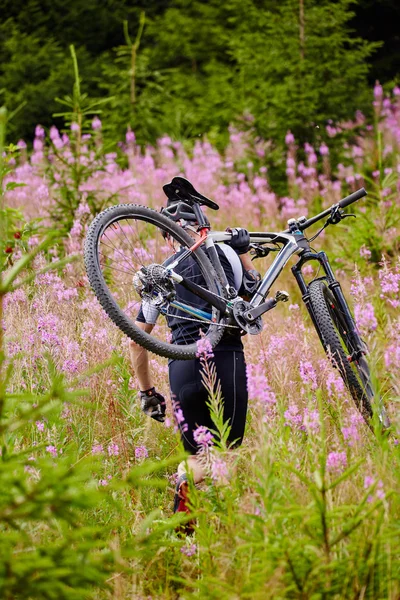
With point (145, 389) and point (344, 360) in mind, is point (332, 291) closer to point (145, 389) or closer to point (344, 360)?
point (344, 360)

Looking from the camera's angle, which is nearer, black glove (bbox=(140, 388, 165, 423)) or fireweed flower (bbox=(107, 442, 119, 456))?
black glove (bbox=(140, 388, 165, 423))

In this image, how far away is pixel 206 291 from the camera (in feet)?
9.64

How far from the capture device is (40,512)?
6.12 feet

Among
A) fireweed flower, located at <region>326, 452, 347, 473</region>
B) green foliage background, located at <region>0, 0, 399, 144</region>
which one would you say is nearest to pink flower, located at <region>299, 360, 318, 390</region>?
fireweed flower, located at <region>326, 452, 347, 473</region>

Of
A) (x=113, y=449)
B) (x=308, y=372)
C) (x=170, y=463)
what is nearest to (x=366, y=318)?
(x=308, y=372)

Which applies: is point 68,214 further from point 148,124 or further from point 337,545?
point 337,545

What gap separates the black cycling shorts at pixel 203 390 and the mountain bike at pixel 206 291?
0.42 ft

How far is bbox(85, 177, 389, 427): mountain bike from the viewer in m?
2.79

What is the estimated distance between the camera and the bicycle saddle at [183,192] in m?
3.07

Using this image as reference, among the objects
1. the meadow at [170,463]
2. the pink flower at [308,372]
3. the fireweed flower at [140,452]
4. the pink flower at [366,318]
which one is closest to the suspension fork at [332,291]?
the meadow at [170,463]

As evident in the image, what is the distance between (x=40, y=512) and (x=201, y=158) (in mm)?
8583

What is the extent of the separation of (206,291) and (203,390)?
47 centimetres

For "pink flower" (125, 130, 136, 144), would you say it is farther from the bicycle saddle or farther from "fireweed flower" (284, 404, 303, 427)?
"fireweed flower" (284, 404, 303, 427)

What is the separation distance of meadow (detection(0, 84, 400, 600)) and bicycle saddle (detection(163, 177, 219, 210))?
0.73 meters
